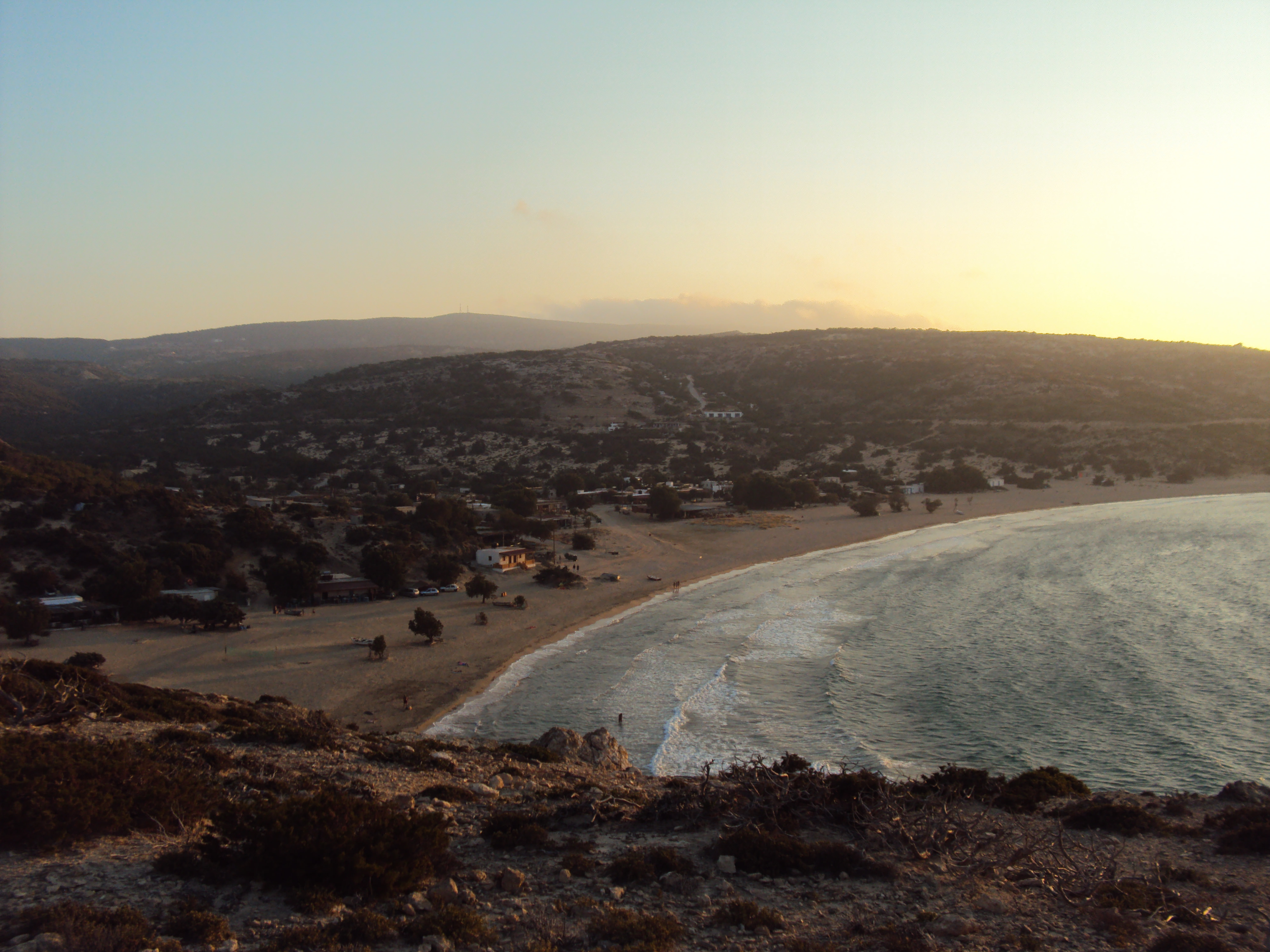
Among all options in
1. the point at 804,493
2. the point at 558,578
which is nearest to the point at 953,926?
the point at 558,578

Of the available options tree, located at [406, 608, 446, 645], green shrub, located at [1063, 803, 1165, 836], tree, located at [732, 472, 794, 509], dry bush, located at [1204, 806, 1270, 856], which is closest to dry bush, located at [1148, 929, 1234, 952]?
dry bush, located at [1204, 806, 1270, 856]

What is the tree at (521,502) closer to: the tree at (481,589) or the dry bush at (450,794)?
the tree at (481,589)

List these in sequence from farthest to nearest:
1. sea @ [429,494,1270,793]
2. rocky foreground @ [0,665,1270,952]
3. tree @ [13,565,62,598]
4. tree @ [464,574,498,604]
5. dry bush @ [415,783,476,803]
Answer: tree @ [464,574,498,604] < tree @ [13,565,62,598] < sea @ [429,494,1270,793] < dry bush @ [415,783,476,803] < rocky foreground @ [0,665,1270,952]

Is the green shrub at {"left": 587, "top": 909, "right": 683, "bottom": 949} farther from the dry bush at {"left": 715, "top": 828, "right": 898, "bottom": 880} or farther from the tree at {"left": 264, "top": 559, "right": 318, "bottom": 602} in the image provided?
the tree at {"left": 264, "top": 559, "right": 318, "bottom": 602}

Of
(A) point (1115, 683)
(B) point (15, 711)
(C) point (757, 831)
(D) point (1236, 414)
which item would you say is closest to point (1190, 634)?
(A) point (1115, 683)

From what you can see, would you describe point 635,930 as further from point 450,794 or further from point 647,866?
point 450,794

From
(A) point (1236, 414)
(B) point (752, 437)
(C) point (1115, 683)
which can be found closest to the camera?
(C) point (1115, 683)

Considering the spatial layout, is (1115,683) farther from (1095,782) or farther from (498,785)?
(498,785)
